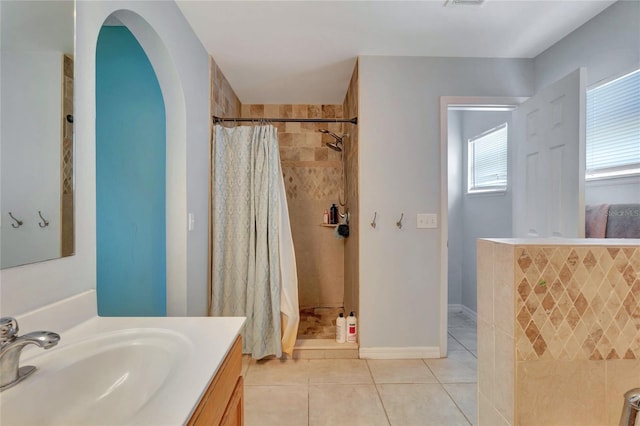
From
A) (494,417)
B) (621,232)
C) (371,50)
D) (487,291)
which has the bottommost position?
(494,417)

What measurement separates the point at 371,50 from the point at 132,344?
2332 millimetres

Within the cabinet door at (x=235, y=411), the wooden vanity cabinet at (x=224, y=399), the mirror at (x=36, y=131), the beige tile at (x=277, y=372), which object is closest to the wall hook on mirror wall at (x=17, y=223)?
the mirror at (x=36, y=131)

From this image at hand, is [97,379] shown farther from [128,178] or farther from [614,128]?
[614,128]

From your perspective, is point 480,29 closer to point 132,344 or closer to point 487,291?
point 487,291

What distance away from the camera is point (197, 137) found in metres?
1.94

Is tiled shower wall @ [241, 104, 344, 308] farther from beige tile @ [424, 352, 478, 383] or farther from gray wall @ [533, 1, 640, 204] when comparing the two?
gray wall @ [533, 1, 640, 204]

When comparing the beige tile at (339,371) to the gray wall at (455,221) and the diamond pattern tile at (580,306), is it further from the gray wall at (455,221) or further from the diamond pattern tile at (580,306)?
the gray wall at (455,221)

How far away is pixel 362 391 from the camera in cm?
182

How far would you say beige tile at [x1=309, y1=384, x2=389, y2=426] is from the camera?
1.57 m

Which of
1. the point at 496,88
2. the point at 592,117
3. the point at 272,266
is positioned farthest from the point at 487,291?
the point at 496,88

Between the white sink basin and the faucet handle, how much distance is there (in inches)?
4.1

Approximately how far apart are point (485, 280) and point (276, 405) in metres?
1.46

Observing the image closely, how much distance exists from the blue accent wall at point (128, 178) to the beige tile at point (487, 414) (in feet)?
5.87

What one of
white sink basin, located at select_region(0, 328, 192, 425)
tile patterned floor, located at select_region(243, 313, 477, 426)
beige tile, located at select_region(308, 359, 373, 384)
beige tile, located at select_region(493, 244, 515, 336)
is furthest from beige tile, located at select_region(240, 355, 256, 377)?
beige tile, located at select_region(493, 244, 515, 336)
